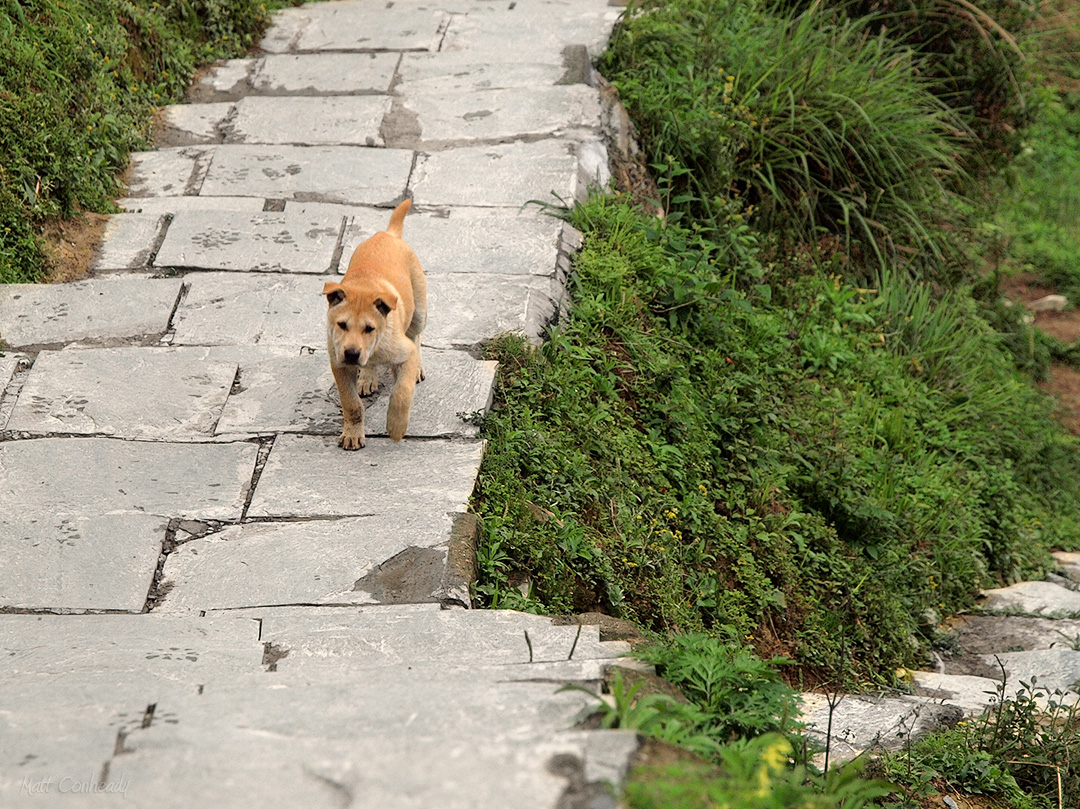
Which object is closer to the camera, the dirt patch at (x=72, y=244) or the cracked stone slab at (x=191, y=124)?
the dirt patch at (x=72, y=244)

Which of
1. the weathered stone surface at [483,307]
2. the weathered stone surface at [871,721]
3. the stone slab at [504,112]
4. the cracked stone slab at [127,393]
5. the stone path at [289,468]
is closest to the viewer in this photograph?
the stone path at [289,468]

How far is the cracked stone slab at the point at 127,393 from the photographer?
472 cm

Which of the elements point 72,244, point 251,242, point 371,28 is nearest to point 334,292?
point 251,242

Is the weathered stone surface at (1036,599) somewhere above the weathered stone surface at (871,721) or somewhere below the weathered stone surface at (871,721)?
below

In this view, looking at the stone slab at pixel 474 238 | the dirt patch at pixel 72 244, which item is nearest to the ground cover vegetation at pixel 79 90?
the dirt patch at pixel 72 244

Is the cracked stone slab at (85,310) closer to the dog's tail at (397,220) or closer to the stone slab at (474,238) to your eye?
the stone slab at (474,238)

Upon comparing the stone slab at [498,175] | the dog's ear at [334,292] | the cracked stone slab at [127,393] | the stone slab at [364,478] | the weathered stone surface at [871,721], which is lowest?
the weathered stone surface at [871,721]

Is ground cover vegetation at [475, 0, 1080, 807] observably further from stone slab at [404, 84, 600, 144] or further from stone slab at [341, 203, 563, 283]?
stone slab at [404, 84, 600, 144]

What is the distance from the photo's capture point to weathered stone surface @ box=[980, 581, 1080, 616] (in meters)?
5.82

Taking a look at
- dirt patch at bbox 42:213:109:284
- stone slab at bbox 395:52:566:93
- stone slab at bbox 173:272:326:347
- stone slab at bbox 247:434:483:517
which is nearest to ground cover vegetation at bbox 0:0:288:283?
dirt patch at bbox 42:213:109:284

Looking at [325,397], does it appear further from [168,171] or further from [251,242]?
[168,171]

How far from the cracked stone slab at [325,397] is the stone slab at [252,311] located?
0.64 ft

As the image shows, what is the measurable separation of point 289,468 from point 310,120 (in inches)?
148

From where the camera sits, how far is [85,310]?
5.51 m
